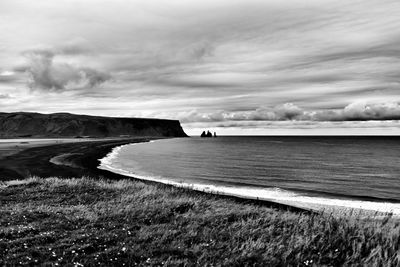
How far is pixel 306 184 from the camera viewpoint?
33906 mm

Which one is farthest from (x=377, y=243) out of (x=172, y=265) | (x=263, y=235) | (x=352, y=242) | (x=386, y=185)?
(x=386, y=185)

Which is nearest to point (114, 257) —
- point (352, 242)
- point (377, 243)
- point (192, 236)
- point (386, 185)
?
point (192, 236)

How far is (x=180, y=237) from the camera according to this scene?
992cm

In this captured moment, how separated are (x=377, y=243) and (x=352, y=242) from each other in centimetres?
76

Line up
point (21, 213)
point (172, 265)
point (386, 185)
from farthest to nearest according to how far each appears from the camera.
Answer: point (386, 185)
point (21, 213)
point (172, 265)

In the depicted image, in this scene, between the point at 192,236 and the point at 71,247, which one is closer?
the point at 71,247

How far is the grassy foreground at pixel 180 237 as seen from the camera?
27.5 feet

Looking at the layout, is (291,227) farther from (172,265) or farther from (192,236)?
(172,265)

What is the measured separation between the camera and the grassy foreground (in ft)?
27.5

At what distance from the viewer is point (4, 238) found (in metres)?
9.58

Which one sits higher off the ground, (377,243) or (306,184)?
(377,243)

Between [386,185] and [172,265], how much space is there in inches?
1290

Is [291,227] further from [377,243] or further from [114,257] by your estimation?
[114,257]

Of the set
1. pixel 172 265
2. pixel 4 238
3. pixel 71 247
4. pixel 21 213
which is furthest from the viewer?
pixel 21 213
